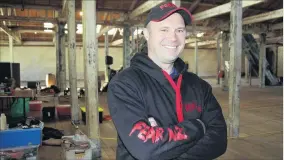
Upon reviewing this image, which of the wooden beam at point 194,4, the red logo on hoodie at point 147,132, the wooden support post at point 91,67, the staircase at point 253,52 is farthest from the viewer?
the staircase at point 253,52

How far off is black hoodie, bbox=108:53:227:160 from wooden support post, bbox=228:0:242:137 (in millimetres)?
3542

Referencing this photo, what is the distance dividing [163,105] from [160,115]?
0.05 metres

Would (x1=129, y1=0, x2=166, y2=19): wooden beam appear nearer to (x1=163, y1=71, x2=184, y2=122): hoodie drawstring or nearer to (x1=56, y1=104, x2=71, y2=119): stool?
(x1=56, y1=104, x2=71, y2=119): stool

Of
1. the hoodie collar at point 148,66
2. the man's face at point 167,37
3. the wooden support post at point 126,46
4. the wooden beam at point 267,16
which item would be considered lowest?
the hoodie collar at point 148,66

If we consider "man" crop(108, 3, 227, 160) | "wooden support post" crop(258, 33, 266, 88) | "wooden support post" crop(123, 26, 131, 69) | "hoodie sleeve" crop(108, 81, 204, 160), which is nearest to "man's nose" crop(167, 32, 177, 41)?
"man" crop(108, 3, 227, 160)

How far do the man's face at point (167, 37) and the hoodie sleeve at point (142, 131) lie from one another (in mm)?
254

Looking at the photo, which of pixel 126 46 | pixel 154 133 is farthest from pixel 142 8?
pixel 154 133

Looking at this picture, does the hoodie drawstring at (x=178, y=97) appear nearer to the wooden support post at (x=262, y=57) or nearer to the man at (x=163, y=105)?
the man at (x=163, y=105)

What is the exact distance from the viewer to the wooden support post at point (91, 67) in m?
3.66

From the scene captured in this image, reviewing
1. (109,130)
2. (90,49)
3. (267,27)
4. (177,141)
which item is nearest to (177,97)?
(177,141)

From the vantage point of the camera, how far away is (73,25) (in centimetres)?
566

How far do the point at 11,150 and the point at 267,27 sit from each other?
12761 millimetres

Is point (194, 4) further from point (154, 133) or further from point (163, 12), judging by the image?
point (154, 133)

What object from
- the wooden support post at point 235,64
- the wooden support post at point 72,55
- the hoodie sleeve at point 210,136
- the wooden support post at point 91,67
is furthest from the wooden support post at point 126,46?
the hoodie sleeve at point 210,136
